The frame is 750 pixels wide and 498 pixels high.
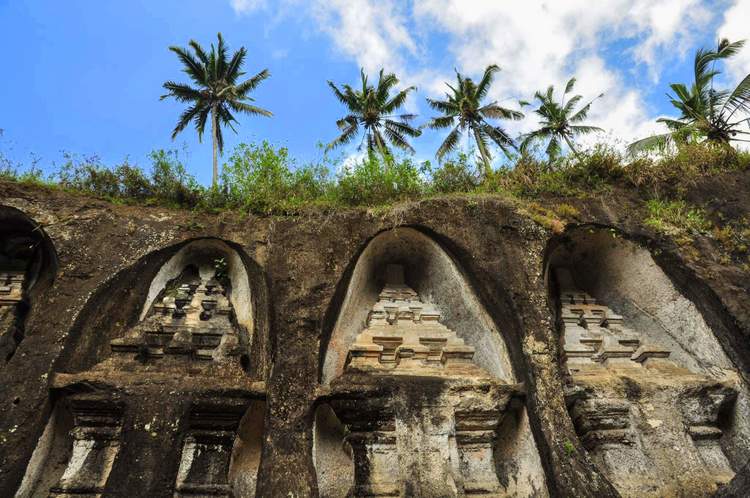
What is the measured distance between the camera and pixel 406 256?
745 cm

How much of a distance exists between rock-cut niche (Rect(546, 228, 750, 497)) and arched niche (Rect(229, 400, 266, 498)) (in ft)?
11.7

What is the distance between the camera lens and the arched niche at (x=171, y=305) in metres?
5.71

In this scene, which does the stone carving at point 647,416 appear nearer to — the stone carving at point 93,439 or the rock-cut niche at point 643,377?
the rock-cut niche at point 643,377

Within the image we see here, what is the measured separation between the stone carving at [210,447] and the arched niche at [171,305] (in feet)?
1.90

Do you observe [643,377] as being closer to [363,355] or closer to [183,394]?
[363,355]

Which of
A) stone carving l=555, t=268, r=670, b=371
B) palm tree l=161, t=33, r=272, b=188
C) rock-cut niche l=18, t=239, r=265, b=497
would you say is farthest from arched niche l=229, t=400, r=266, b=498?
palm tree l=161, t=33, r=272, b=188

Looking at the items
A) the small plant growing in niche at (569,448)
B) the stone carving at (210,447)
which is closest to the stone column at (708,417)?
the small plant growing in niche at (569,448)

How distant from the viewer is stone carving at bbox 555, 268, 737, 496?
5344 mm

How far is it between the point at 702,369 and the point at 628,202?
2.48 meters

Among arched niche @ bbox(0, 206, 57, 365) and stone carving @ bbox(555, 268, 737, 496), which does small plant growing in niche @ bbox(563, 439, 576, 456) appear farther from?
arched niche @ bbox(0, 206, 57, 365)

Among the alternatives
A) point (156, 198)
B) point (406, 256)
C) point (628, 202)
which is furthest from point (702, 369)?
point (156, 198)

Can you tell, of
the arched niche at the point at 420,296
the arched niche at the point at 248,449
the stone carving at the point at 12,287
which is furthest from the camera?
the arched niche at the point at 420,296

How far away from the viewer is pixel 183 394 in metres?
5.09

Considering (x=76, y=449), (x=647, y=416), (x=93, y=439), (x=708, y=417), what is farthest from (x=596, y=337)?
(x=76, y=449)
